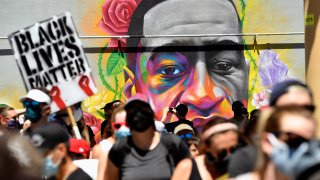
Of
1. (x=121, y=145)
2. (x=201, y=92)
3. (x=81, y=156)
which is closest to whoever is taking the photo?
(x=121, y=145)

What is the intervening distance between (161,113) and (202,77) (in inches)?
45.9

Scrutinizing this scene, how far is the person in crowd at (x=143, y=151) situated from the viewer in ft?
18.5

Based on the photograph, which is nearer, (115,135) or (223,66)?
(115,135)

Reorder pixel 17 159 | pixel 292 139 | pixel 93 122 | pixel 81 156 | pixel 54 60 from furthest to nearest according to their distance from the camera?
pixel 93 122
pixel 54 60
pixel 81 156
pixel 292 139
pixel 17 159

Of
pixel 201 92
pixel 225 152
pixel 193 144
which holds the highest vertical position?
pixel 225 152

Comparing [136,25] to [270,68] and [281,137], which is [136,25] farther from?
[281,137]

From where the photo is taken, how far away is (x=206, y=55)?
51.0 feet

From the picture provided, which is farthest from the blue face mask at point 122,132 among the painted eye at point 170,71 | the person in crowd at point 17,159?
the painted eye at point 170,71

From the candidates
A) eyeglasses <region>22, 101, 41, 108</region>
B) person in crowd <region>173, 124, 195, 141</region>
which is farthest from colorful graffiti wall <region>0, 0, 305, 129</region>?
eyeglasses <region>22, 101, 41, 108</region>

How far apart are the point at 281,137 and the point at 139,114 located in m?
2.42

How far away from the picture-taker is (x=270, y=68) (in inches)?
620

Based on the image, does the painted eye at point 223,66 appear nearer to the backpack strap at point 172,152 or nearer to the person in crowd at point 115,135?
the person in crowd at point 115,135

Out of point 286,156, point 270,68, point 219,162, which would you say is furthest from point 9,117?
point 270,68

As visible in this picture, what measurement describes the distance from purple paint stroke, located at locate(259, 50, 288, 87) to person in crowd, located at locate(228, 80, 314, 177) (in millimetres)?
11057
